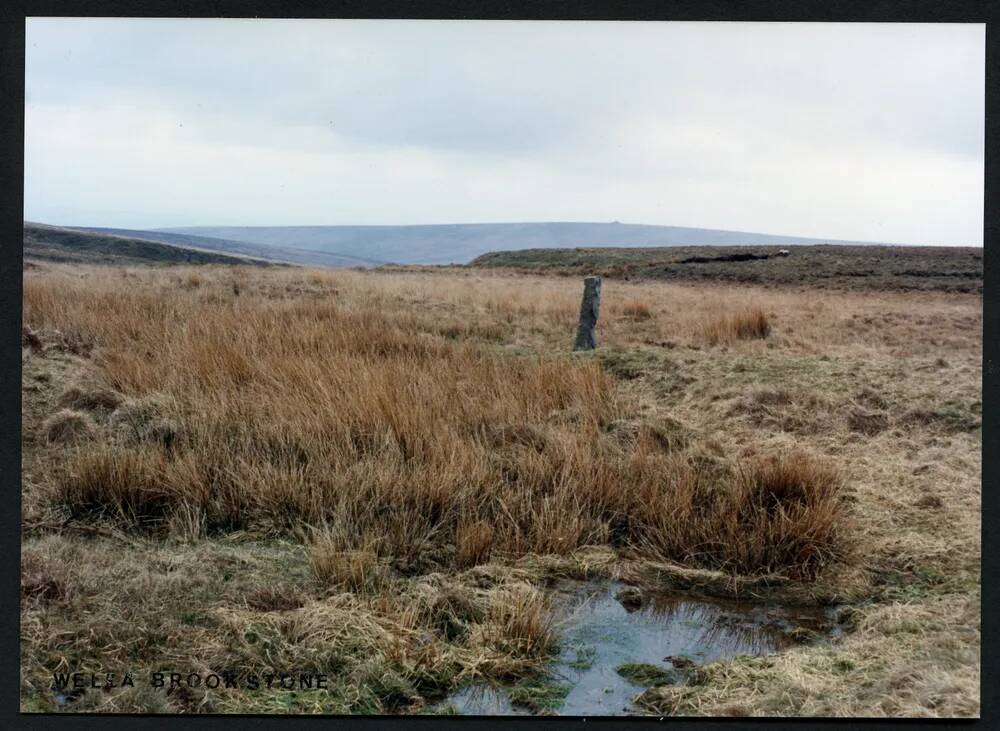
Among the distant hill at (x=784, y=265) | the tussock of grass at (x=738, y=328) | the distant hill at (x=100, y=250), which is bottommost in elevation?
the tussock of grass at (x=738, y=328)

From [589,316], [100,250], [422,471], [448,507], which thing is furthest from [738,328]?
[100,250]

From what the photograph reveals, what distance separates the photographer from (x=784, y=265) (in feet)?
60.2

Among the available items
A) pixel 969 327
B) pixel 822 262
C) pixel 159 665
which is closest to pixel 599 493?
pixel 159 665

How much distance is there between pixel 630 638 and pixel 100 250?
31.4 ft

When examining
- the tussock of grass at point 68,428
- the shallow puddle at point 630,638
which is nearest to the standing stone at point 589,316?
the shallow puddle at point 630,638

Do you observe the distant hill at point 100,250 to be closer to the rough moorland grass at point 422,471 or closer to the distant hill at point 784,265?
the rough moorland grass at point 422,471

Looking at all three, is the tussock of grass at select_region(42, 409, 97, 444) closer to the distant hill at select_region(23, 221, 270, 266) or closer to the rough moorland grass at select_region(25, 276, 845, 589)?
the rough moorland grass at select_region(25, 276, 845, 589)

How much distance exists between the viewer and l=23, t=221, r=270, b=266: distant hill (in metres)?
9.58

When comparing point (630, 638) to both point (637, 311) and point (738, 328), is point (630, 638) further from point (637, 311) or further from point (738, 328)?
point (637, 311)

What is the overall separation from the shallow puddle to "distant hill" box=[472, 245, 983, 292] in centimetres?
319

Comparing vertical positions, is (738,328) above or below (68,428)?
above

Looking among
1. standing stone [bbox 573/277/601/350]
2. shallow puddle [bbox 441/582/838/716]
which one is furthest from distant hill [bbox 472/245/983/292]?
standing stone [bbox 573/277/601/350]

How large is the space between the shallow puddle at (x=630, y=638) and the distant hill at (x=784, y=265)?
319 cm

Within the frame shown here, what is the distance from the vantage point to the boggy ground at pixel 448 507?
3.71 m
